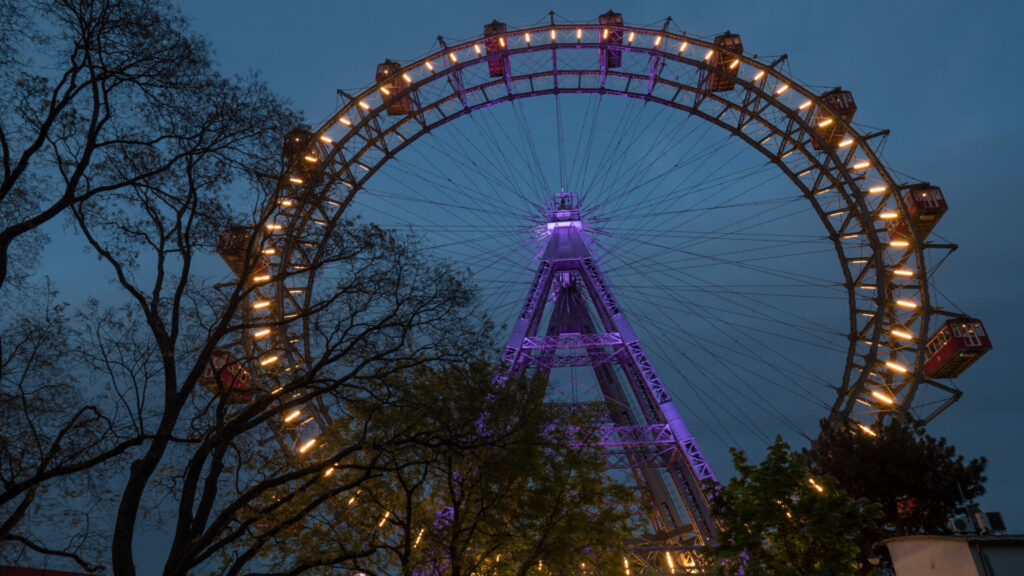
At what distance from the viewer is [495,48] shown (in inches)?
1108

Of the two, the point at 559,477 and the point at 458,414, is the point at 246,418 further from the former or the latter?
the point at 559,477

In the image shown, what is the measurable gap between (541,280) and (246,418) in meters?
19.1

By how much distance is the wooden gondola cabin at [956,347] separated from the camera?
22744 mm

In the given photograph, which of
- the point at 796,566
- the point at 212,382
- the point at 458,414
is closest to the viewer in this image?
the point at 458,414

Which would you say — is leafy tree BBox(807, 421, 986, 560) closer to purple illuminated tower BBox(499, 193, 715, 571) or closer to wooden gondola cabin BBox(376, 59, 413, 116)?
purple illuminated tower BBox(499, 193, 715, 571)

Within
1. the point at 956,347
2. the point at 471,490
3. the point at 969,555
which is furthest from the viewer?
the point at 956,347

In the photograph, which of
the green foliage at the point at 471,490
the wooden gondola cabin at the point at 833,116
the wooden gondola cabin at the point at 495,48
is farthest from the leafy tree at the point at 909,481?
the wooden gondola cabin at the point at 495,48

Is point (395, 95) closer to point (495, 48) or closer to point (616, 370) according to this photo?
point (495, 48)

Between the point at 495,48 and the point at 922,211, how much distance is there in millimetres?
19788

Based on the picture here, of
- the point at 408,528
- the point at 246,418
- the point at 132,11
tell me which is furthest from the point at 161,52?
the point at 408,528

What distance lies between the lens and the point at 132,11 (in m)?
9.88

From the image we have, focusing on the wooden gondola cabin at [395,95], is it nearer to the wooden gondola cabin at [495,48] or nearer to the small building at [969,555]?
the wooden gondola cabin at [495,48]

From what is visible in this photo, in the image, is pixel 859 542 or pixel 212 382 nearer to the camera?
pixel 859 542

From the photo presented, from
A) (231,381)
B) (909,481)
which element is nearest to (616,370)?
(909,481)
